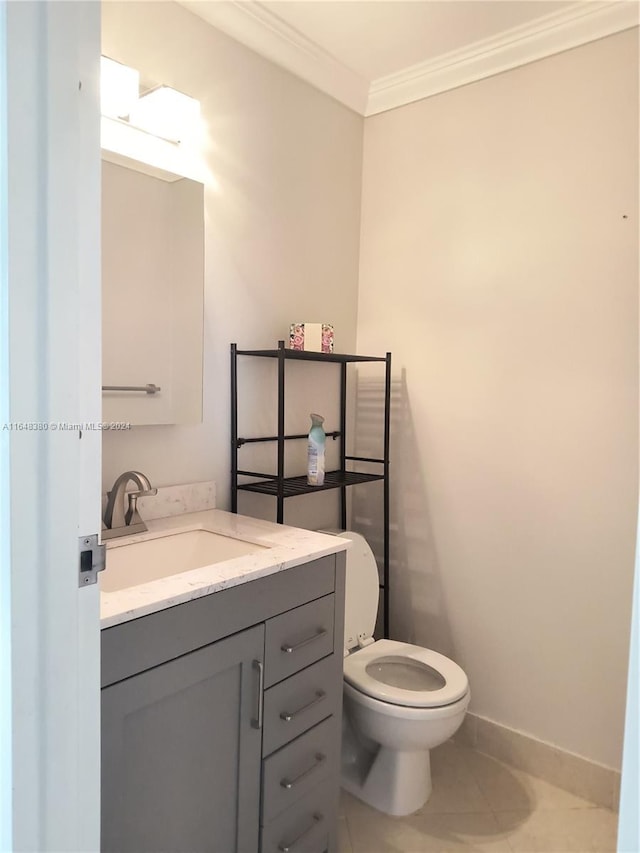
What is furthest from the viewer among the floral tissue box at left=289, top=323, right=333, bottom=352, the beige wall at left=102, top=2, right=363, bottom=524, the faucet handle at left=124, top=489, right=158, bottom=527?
the floral tissue box at left=289, top=323, right=333, bottom=352

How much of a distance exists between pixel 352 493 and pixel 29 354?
1.83 m

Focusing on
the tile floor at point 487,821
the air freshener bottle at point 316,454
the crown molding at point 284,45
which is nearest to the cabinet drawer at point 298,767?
the tile floor at point 487,821

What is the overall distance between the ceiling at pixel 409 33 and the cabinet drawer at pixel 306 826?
215cm

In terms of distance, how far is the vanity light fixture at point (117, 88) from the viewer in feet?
4.85

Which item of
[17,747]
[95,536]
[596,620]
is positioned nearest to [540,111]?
[596,620]

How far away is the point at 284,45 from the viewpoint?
6.27 feet

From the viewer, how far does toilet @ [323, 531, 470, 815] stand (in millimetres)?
1669

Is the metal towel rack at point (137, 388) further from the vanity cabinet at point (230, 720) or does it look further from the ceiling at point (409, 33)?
the ceiling at point (409, 33)

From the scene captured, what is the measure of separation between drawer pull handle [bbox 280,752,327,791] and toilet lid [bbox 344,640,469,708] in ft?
0.85

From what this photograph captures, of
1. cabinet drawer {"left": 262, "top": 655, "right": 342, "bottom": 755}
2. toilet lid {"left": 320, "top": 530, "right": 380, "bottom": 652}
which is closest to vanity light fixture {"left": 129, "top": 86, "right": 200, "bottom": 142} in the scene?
toilet lid {"left": 320, "top": 530, "right": 380, "bottom": 652}

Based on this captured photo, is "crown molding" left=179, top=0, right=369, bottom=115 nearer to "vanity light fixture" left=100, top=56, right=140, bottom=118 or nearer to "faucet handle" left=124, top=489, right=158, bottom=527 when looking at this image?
"vanity light fixture" left=100, top=56, right=140, bottom=118

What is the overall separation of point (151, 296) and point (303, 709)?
45.3 inches

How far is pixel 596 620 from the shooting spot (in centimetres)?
187

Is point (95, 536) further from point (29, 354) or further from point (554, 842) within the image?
point (554, 842)
